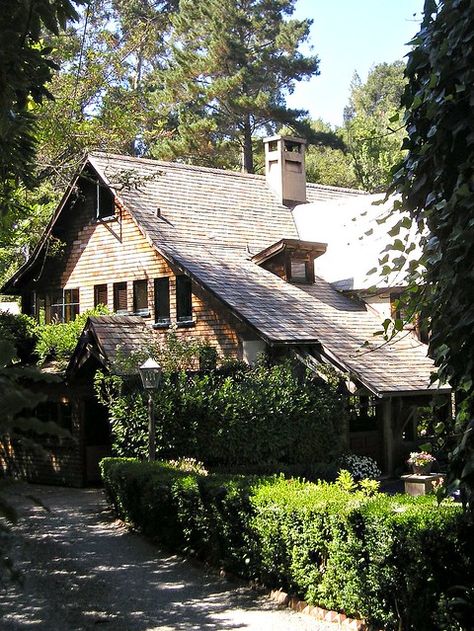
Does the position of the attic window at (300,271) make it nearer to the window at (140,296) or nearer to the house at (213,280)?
the house at (213,280)

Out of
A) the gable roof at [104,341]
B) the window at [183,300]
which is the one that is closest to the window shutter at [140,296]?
the window at [183,300]

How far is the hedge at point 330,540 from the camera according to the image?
24.8ft

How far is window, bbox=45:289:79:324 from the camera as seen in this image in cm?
2506

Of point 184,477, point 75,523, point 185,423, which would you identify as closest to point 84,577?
point 184,477

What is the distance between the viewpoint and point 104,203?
949 inches

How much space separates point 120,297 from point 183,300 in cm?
291

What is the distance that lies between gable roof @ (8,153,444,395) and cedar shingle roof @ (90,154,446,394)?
0.03 meters

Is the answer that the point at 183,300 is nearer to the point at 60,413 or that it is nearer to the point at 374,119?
the point at 60,413

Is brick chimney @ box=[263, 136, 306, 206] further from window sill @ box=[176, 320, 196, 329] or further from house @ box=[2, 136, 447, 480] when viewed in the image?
window sill @ box=[176, 320, 196, 329]

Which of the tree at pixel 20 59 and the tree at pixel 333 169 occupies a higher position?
the tree at pixel 333 169

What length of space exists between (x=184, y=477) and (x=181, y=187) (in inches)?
546

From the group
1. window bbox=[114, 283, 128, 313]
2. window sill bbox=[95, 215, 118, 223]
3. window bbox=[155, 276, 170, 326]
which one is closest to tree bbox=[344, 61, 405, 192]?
window sill bbox=[95, 215, 118, 223]

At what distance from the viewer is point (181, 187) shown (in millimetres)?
24766

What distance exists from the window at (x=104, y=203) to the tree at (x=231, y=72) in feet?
46.4
